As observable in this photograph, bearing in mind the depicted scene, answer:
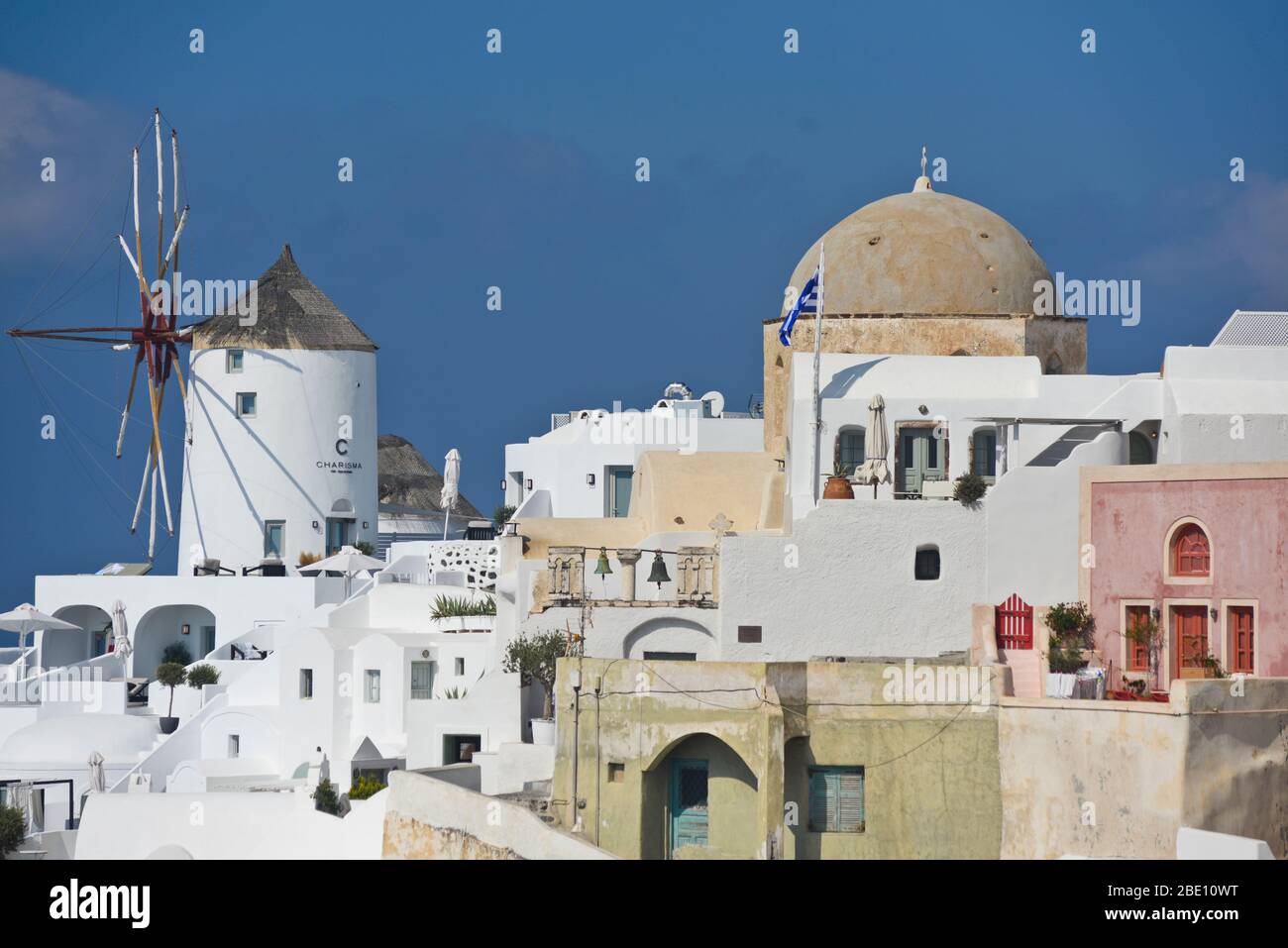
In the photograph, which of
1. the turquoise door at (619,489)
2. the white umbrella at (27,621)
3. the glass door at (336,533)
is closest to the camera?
the white umbrella at (27,621)

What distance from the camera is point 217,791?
3359cm

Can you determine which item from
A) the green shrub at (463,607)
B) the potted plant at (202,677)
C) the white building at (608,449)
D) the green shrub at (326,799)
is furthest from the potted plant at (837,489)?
the potted plant at (202,677)

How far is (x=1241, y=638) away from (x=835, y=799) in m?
5.29

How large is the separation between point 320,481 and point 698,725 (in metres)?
21.9

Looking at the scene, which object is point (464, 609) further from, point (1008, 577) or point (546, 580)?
point (1008, 577)

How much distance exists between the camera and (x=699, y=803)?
2739cm

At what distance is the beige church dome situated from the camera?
34.3 metres

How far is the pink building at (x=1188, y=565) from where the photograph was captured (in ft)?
86.7

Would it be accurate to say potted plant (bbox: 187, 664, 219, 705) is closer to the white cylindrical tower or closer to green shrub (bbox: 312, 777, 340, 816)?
the white cylindrical tower

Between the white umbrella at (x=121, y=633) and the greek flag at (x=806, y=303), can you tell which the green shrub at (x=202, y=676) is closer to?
the white umbrella at (x=121, y=633)

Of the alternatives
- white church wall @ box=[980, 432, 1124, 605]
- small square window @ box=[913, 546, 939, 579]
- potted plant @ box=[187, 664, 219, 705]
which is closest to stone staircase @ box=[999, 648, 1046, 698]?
white church wall @ box=[980, 432, 1124, 605]

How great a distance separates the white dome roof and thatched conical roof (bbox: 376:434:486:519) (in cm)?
1631

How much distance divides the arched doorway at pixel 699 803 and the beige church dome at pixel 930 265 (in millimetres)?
9600
